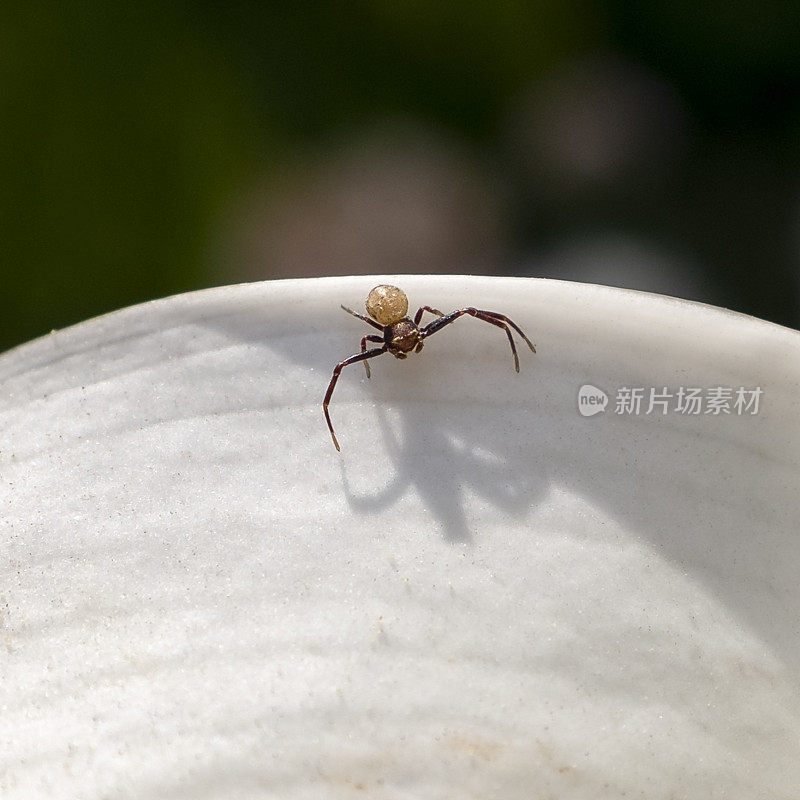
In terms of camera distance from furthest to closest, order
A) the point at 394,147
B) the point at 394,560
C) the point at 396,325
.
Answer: the point at 394,147, the point at 396,325, the point at 394,560

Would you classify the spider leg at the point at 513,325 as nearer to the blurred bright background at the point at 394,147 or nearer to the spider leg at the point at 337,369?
the spider leg at the point at 337,369

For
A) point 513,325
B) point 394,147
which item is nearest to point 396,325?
point 513,325

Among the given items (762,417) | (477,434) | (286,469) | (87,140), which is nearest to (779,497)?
(762,417)

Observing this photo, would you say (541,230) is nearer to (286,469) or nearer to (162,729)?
(286,469)

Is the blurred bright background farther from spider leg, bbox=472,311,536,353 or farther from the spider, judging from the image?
spider leg, bbox=472,311,536,353

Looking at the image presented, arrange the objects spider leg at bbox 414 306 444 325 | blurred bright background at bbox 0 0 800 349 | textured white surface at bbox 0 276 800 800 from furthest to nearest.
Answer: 1. blurred bright background at bbox 0 0 800 349
2. spider leg at bbox 414 306 444 325
3. textured white surface at bbox 0 276 800 800

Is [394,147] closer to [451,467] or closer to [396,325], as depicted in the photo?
[396,325]

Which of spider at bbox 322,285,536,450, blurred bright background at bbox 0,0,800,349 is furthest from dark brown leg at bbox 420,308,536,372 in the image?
blurred bright background at bbox 0,0,800,349
